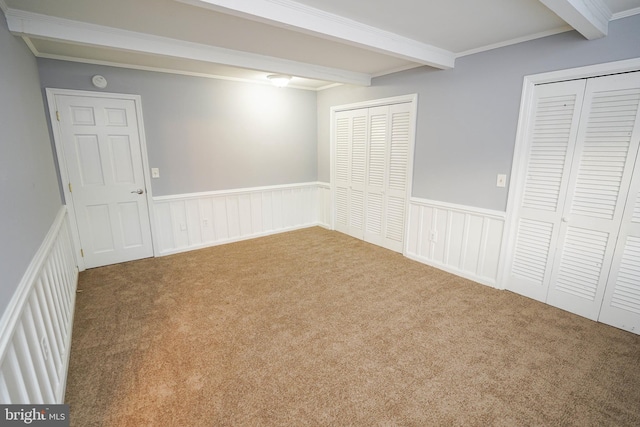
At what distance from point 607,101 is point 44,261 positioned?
4.16 metres

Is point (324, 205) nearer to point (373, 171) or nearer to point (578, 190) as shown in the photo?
point (373, 171)

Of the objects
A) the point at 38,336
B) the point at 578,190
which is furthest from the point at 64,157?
the point at 578,190

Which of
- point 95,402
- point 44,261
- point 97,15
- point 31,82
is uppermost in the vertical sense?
point 97,15

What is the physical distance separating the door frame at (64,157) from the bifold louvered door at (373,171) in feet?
9.08

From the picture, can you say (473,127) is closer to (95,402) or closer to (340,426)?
(340,426)

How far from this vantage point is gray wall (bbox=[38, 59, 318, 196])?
11.7 ft

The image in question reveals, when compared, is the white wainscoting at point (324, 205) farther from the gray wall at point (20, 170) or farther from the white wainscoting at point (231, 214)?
the gray wall at point (20, 170)

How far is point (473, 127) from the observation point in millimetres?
3092

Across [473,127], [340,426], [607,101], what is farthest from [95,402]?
[607,101]

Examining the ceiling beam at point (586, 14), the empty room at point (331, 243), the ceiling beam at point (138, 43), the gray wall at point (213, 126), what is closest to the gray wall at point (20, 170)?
the empty room at point (331, 243)

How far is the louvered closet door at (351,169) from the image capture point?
176 inches

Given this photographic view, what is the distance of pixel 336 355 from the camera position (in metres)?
2.15

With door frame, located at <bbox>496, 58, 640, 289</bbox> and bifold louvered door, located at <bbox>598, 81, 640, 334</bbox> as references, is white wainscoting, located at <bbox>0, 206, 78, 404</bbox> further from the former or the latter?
bifold louvered door, located at <bbox>598, 81, 640, 334</bbox>

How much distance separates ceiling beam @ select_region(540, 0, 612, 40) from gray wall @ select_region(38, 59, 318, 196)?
11.8 ft
